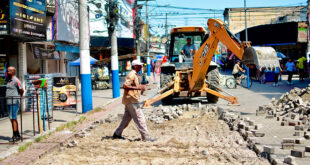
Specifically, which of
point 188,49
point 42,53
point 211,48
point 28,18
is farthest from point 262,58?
point 42,53

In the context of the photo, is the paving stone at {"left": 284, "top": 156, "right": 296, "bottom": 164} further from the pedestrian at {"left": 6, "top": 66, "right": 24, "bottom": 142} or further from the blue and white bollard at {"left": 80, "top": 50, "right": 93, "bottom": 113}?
the blue and white bollard at {"left": 80, "top": 50, "right": 93, "bottom": 113}

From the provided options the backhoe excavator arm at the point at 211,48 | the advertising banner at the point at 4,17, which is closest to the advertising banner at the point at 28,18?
the advertising banner at the point at 4,17

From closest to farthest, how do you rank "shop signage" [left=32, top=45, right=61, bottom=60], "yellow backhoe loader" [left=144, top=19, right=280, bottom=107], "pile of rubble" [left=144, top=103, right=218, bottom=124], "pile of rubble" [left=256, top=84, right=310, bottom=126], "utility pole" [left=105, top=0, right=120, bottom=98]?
1. "yellow backhoe loader" [left=144, top=19, right=280, bottom=107]
2. "pile of rubble" [left=256, top=84, right=310, bottom=126]
3. "pile of rubble" [left=144, top=103, right=218, bottom=124]
4. "shop signage" [left=32, top=45, right=61, bottom=60]
5. "utility pole" [left=105, top=0, right=120, bottom=98]

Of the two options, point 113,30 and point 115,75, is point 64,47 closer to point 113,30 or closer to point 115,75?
point 113,30

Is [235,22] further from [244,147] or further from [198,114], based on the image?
[244,147]

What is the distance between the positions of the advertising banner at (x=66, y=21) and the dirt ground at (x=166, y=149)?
973cm

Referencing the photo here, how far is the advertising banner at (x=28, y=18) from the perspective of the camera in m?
11.4

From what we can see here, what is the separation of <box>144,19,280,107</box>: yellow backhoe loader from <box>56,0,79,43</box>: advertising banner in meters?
5.79

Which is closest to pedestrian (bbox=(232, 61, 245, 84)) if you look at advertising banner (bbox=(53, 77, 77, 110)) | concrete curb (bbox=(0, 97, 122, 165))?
advertising banner (bbox=(53, 77, 77, 110))

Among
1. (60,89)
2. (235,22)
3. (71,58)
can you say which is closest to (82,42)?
(60,89)

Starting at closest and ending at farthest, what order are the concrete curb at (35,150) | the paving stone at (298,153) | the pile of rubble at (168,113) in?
the paving stone at (298,153), the concrete curb at (35,150), the pile of rubble at (168,113)

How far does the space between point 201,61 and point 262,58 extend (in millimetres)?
2960

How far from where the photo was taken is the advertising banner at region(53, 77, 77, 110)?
11.2 metres

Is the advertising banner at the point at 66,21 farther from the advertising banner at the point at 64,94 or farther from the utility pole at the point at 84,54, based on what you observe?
the advertising banner at the point at 64,94
